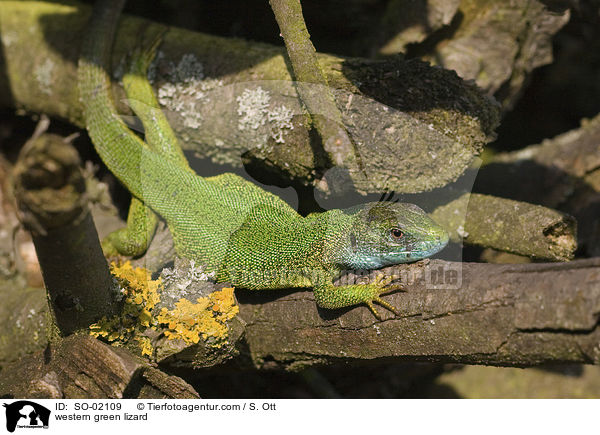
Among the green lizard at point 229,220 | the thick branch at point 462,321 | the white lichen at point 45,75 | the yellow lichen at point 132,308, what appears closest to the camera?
the thick branch at point 462,321

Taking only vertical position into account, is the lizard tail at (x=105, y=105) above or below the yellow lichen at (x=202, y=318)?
above

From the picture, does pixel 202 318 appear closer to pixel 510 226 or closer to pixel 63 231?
pixel 63 231

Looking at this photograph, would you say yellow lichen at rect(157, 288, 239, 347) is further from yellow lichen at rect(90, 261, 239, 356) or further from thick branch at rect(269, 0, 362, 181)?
thick branch at rect(269, 0, 362, 181)

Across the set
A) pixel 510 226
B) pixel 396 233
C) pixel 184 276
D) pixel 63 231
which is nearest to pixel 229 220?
pixel 184 276
